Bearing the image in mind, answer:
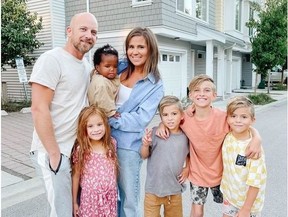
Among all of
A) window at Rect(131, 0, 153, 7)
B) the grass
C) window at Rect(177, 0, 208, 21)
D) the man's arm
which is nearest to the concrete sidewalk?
the man's arm

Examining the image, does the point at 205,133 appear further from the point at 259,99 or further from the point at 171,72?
the point at 259,99

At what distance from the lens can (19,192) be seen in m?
4.20

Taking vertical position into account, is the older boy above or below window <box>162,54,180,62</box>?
below

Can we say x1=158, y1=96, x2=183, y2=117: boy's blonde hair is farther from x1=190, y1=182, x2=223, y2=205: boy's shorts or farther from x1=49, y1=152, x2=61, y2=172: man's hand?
x1=49, y1=152, x2=61, y2=172: man's hand

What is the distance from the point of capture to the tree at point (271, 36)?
597 inches

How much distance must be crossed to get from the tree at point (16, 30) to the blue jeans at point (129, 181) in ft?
33.5

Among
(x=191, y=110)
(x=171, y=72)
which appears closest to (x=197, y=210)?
(x=191, y=110)

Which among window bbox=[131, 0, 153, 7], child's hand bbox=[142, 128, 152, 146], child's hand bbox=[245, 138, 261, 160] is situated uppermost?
window bbox=[131, 0, 153, 7]

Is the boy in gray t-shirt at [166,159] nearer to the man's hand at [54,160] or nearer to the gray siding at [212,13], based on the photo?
the man's hand at [54,160]

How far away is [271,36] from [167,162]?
14.7 metres

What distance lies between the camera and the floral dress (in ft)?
8.30

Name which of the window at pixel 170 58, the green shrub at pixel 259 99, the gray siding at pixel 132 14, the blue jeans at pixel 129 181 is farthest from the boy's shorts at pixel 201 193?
the green shrub at pixel 259 99

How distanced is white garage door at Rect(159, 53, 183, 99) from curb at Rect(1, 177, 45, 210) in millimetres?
8716

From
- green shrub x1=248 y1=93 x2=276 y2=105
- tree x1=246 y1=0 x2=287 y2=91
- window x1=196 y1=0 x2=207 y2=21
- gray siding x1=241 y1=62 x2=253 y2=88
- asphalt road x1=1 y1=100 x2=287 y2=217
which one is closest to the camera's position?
asphalt road x1=1 y1=100 x2=287 y2=217
